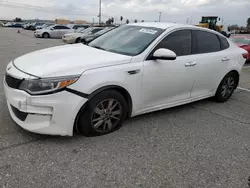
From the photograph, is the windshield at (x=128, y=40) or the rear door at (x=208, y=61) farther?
the rear door at (x=208, y=61)

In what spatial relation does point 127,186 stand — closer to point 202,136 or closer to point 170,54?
point 202,136

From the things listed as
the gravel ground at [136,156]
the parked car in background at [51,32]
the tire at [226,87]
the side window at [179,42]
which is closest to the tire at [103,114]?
the gravel ground at [136,156]

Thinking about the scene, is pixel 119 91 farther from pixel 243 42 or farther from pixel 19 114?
pixel 243 42

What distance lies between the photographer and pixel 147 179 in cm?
239

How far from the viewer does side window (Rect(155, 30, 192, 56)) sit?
3.61 metres

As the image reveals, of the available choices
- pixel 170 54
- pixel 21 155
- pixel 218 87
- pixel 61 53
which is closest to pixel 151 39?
pixel 170 54

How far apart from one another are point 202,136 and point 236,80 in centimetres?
229

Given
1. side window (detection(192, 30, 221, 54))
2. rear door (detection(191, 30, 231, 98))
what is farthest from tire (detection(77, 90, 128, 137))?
side window (detection(192, 30, 221, 54))

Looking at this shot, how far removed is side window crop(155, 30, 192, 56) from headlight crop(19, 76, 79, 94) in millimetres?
1620

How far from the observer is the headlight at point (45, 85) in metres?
2.62

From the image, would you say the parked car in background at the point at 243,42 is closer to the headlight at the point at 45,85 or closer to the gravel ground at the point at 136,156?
the gravel ground at the point at 136,156

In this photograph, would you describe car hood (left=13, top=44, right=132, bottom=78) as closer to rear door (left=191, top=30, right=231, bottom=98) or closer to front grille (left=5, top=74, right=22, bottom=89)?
front grille (left=5, top=74, right=22, bottom=89)

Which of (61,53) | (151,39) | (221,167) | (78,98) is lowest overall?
(221,167)

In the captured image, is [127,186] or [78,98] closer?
[127,186]
